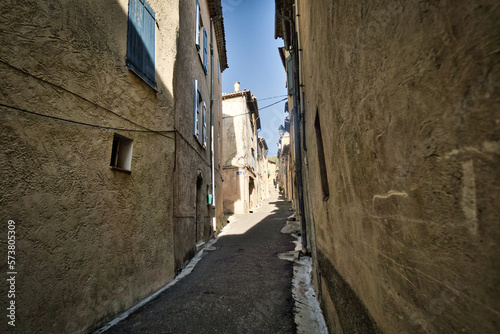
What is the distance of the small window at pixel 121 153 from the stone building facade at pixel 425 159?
150 inches

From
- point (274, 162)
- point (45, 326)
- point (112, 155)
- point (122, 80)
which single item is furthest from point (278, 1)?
point (274, 162)

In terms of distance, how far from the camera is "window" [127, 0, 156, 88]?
177 inches

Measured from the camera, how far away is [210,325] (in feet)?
11.1

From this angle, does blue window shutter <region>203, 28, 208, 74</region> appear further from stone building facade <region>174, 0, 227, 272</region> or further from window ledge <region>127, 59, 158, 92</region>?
window ledge <region>127, 59, 158, 92</region>

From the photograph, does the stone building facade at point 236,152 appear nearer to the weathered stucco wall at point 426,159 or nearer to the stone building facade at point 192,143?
the stone building facade at point 192,143

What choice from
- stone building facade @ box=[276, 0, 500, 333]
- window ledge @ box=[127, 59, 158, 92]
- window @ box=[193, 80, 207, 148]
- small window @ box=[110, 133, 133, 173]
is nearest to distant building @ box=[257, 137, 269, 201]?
window @ box=[193, 80, 207, 148]

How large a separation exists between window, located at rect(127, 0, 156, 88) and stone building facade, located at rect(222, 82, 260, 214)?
1255 centimetres

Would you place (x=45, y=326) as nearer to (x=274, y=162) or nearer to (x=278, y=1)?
(x=278, y=1)

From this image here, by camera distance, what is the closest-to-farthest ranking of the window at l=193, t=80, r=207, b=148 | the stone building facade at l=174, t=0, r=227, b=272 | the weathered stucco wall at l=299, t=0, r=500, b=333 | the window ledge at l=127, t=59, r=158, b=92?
the weathered stucco wall at l=299, t=0, r=500, b=333
the window ledge at l=127, t=59, r=158, b=92
the stone building facade at l=174, t=0, r=227, b=272
the window at l=193, t=80, r=207, b=148

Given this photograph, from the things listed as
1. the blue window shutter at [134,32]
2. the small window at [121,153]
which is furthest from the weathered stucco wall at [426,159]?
the blue window shutter at [134,32]

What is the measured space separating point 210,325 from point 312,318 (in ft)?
4.82

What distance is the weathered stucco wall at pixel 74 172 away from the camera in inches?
105

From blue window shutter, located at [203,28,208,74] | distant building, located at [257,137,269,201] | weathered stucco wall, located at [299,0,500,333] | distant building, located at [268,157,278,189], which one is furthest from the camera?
distant building, located at [268,157,278,189]

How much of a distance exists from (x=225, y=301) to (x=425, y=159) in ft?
13.3
